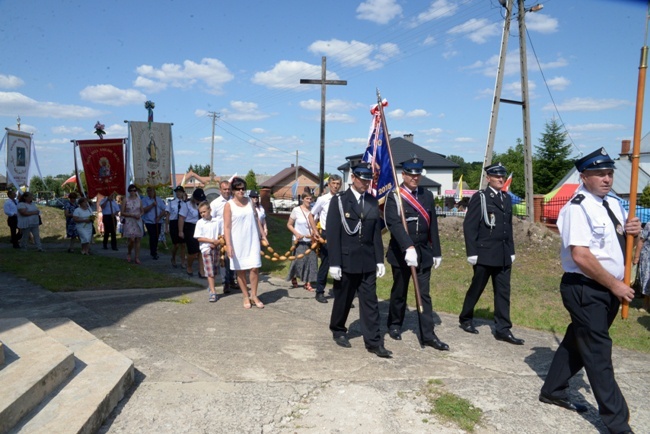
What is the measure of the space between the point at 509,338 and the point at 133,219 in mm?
8716

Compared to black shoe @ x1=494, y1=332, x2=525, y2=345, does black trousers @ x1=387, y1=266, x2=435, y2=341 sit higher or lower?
higher

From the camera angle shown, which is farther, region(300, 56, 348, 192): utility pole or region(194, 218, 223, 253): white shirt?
region(300, 56, 348, 192): utility pole

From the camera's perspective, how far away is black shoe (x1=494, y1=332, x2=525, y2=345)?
5.98 metres

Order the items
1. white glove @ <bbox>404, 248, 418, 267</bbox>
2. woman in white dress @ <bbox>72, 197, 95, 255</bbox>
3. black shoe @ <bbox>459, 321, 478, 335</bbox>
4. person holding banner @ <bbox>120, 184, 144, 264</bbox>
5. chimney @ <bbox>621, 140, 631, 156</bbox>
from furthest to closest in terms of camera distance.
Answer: chimney @ <bbox>621, 140, 631, 156</bbox> → woman in white dress @ <bbox>72, 197, 95, 255</bbox> → person holding banner @ <bbox>120, 184, 144, 264</bbox> → black shoe @ <bbox>459, 321, 478, 335</bbox> → white glove @ <bbox>404, 248, 418, 267</bbox>

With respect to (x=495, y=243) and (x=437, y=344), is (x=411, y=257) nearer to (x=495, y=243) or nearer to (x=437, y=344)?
(x=437, y=344)

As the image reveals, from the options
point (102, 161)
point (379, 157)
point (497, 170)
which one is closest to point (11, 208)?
point (102, 161)

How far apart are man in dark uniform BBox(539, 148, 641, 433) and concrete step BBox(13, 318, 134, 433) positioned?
11.5 feet

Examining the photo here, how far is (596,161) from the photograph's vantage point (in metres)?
3.96

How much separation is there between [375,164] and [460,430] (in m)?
3.95

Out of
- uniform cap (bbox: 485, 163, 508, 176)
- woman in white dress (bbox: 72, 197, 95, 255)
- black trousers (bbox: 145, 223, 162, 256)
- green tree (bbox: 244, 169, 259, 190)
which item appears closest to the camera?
uniform cap (bbox: 485, 163, 508, 176)

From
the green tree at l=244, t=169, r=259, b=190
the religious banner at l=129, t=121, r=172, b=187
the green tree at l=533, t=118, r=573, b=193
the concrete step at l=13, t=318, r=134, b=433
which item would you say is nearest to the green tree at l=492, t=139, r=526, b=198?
the green tree at l=533, t=118, r=573, b=193

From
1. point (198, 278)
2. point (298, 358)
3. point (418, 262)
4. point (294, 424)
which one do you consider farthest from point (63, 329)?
point (198, 278)

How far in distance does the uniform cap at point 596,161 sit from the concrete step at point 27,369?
429 centimetres

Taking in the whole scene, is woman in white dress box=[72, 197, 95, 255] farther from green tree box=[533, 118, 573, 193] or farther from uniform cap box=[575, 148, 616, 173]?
green tree box=[533, 118, 573, 193]
